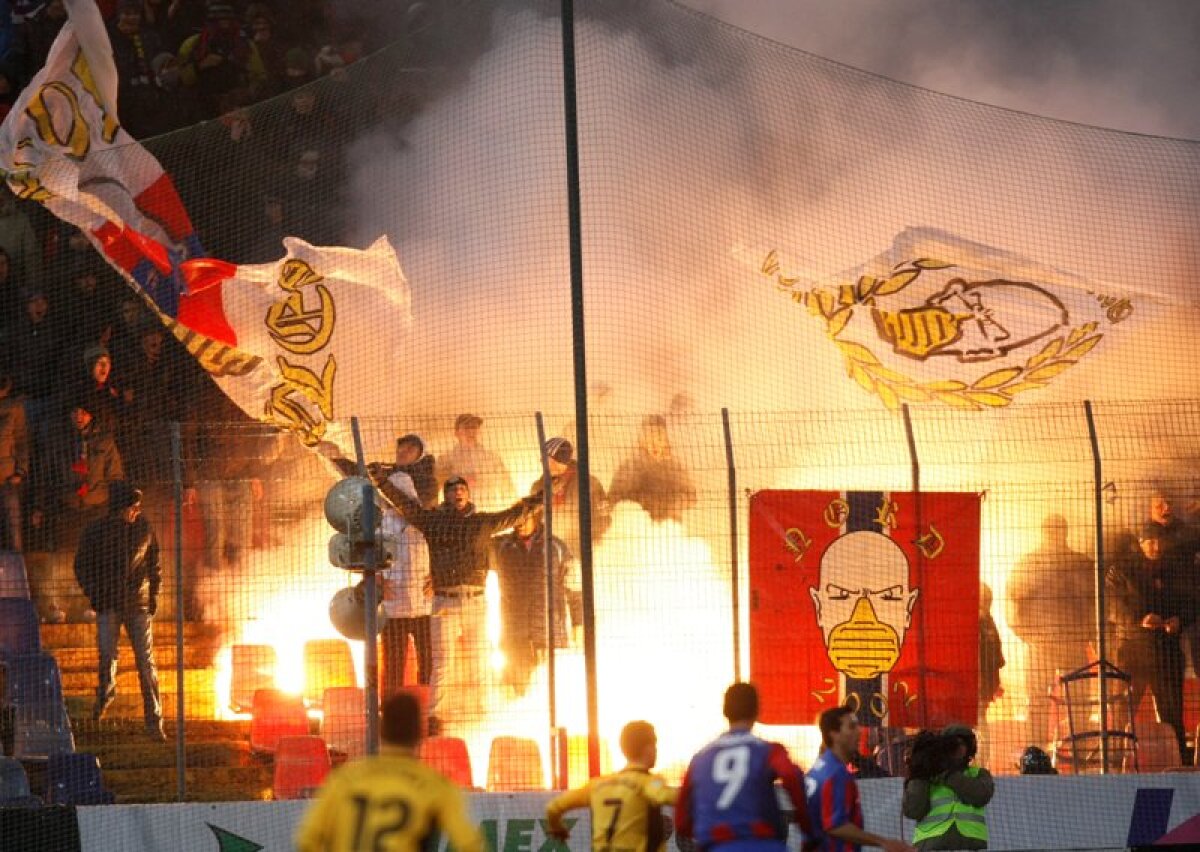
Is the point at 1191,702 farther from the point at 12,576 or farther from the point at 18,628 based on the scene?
the point at 12,576

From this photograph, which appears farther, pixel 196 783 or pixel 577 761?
pixel 196 783

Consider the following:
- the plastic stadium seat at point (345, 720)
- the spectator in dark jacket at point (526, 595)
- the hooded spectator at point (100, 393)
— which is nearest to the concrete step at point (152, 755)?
the plastic stadium seat at point (345, 720)

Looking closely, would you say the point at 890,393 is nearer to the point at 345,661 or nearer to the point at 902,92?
the point at 902,92

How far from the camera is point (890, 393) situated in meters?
13.8

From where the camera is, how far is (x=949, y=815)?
9.50 meters

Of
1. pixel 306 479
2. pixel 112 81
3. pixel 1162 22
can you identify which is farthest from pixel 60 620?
pixel 1162 22

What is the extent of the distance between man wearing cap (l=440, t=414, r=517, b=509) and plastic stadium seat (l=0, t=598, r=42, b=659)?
9.71 ft

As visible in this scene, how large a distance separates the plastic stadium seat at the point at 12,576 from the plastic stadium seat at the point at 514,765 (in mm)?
3670

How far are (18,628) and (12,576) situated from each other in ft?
2.00

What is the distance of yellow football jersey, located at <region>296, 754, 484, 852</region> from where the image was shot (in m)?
6.64

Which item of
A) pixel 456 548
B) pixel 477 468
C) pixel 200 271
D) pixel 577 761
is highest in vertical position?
pixel 200 271

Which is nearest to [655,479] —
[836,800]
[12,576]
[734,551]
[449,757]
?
[734,551]

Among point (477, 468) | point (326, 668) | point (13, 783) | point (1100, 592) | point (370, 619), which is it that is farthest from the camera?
point (326, 668)

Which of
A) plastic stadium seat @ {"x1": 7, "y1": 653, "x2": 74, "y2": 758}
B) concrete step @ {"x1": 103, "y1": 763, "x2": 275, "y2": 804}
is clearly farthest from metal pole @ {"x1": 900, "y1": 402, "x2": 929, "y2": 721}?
plastic stadium seat @ {"x1": 7, "y1": 653, "x2": 74, "y2": 758}
